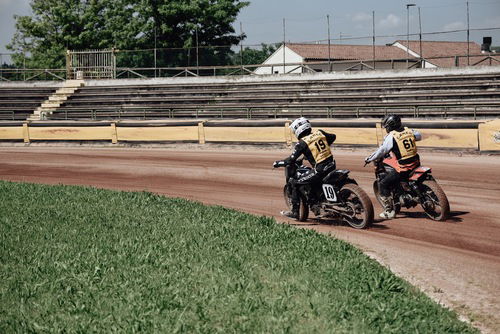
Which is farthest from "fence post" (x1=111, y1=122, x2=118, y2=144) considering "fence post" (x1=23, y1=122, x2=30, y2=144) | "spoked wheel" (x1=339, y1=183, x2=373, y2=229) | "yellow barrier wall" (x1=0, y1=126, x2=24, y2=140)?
"spoked wheel" (x1=339, y1=183, x2=373, y2=229)

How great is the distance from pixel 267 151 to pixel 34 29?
56.0m

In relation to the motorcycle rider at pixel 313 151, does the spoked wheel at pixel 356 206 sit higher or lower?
lower

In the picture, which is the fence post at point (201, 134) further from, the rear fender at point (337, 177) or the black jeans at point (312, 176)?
the rear fender at point (337, 177)

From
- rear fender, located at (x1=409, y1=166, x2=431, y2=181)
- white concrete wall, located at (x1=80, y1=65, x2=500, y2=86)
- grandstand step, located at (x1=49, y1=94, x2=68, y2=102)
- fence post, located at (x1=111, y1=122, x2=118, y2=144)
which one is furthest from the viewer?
grandstand step, located at (x1=49, y1=94, x2=68, y2=102)

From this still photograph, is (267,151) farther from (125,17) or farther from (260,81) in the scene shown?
(125,17)

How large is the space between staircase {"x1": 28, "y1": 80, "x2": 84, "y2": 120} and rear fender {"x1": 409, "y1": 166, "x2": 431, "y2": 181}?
3316cm

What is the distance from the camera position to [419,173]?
12.2 metres

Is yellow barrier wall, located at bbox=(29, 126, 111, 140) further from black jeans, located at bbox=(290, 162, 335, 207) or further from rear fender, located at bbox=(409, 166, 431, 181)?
rear fender, located at bbox=(409, 166, 431, 181)

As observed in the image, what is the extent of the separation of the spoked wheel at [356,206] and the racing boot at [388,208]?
868 mm

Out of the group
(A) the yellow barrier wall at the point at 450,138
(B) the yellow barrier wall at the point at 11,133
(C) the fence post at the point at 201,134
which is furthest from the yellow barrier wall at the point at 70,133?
(A) the yellow barrier wall at the point at 450,138

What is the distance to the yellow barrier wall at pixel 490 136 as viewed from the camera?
2116 cm

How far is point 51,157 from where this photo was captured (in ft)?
89.4

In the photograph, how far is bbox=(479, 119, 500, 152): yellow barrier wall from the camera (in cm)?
2116

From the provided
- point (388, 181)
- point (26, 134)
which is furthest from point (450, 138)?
point (26, 134)
